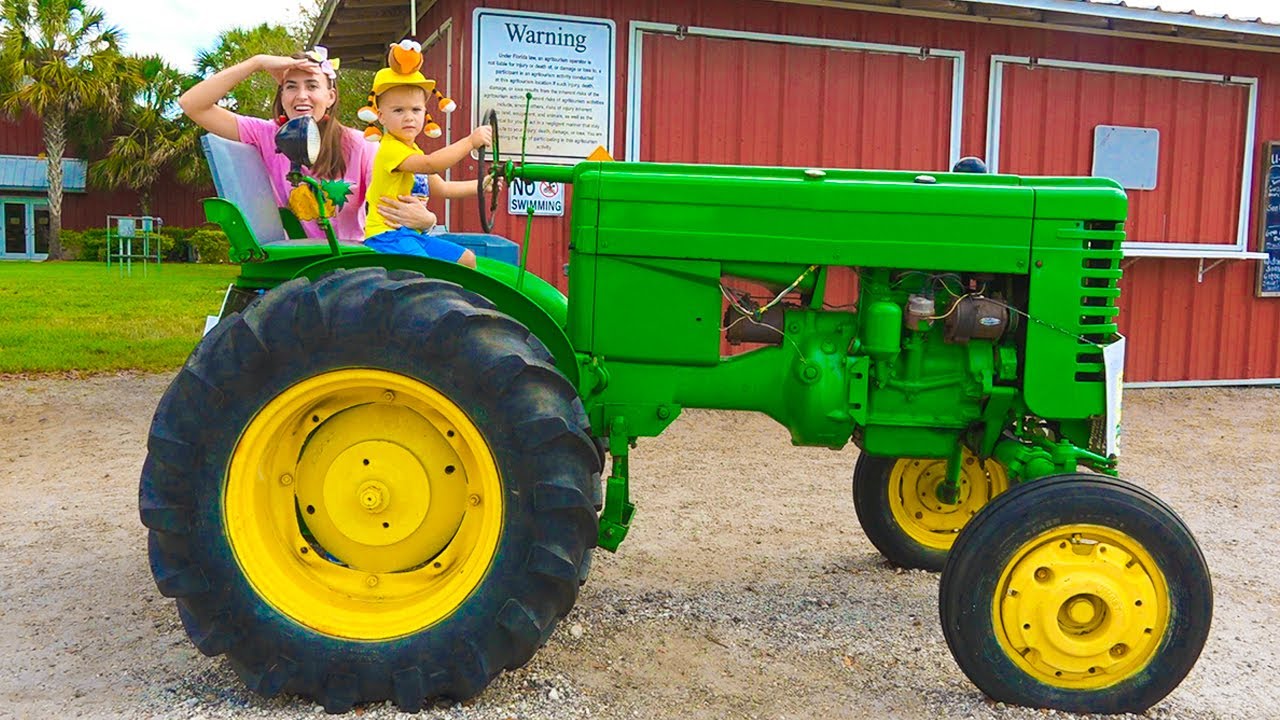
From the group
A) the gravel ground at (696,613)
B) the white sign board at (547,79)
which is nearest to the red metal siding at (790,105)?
the white sign board at (547,79)

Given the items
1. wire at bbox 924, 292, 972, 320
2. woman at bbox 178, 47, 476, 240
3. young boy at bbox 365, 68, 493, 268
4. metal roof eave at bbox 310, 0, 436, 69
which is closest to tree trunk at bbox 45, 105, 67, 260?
metal roof eave at bbox 310, 0, 436, 69

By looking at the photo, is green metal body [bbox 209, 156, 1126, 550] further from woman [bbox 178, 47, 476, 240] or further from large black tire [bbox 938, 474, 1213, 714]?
woman [bbox 178, 47, 476, 240]

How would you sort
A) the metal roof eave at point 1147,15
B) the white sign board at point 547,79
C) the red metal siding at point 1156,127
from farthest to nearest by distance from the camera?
1. the red metal siding at point 1156,127
2. the metal roof eave at point 1147,15
3. the white sign board at point 547,79

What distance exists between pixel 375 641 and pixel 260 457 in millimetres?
603

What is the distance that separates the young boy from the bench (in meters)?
0.16

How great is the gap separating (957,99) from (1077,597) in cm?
632

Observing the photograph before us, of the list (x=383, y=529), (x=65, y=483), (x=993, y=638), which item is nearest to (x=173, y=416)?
(x=383, y=529)

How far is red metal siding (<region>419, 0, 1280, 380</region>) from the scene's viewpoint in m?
7.73

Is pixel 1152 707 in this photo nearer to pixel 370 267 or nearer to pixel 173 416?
pixel 370 267

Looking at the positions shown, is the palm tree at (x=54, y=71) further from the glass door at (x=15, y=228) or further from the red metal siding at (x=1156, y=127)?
the red metal siding at (x=1156, y=127)

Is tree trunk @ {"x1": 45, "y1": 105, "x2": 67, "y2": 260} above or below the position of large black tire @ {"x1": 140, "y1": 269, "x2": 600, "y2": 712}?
above

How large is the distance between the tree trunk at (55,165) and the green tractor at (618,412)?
110 feet

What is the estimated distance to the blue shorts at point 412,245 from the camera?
3398 mm

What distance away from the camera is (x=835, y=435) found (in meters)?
3.41
